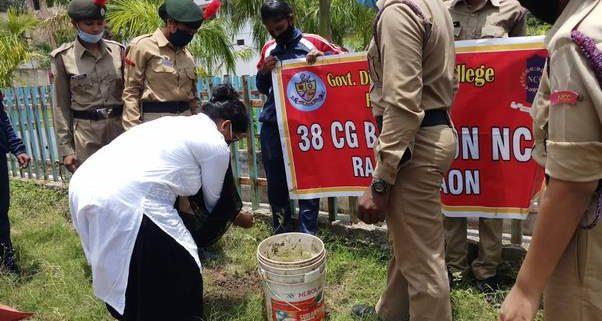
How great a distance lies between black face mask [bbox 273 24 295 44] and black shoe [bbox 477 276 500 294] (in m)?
2.26

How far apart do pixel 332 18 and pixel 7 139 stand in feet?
39.7

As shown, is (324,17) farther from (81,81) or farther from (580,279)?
(580,279)

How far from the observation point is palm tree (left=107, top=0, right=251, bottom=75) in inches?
352

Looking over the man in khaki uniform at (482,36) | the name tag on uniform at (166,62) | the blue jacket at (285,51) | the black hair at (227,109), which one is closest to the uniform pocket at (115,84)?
the name tag on uniform at (166,62)

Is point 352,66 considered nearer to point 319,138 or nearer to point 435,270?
point 319,138

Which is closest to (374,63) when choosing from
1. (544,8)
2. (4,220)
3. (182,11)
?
(544,8)

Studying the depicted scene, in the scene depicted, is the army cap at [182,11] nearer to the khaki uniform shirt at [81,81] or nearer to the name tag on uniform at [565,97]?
the khaki uniform shirt at [81,81]

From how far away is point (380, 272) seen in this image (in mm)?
3496

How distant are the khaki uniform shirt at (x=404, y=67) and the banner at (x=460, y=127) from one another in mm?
1019

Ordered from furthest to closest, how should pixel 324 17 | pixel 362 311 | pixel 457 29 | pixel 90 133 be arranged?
pixel 324 17, pixel 90 133, pixel 457 29, pixel 362 311

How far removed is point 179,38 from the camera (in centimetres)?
376

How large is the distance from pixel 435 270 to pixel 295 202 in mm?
2161

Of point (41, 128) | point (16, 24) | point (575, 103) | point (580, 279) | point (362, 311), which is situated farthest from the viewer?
point (16, 24)

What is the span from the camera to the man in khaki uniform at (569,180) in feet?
3.53
